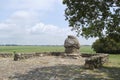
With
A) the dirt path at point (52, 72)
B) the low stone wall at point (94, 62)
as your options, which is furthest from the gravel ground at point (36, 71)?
the low stone wall at point (94, 62)

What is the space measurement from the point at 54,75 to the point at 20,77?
252 cm

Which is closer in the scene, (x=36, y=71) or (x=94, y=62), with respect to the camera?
(x=36, y=71)

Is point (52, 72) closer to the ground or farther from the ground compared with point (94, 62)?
closer to the ground

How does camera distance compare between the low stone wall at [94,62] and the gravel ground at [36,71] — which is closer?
the gravel ground at [36,71]

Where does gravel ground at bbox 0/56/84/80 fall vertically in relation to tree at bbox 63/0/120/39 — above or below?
below

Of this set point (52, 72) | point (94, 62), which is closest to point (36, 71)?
point (52, 72)

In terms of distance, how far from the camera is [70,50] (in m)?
34.9

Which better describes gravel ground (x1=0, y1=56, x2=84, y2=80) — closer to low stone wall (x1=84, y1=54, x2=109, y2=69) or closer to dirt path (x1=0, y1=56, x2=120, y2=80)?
dirt path (x1=0, y1=56, x2=120, y2=80)

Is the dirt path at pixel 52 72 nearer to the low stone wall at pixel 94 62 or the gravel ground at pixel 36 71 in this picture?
the gravel ground at pixel 36 71

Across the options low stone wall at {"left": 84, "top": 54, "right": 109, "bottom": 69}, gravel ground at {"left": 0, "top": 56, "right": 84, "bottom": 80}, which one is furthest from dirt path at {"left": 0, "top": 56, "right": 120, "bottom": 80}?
low stone wall at {"left": 84, "top": 54, "right": 109, "bottom": 69}

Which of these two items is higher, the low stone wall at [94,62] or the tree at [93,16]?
the tree at [93,16]

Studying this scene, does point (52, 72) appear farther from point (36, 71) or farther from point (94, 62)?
point (94, 62)

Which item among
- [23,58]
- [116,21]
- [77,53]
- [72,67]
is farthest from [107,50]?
[116,21]

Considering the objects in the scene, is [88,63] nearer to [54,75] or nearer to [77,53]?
[54,75]
